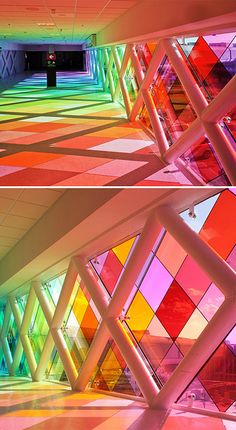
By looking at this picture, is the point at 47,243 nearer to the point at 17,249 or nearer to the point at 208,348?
the point at 17,249

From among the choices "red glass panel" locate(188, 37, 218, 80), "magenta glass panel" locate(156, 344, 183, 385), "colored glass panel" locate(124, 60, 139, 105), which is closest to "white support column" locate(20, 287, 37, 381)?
"colored glass panel" locate(124, 60, 139, 105)

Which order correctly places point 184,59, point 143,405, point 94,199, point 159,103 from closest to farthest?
point 94,199
point 143,405
point 184,59
point 159,103

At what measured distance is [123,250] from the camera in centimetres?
995

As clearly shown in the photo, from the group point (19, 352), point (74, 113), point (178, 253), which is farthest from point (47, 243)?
point (19, 352)

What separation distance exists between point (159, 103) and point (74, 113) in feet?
12.6


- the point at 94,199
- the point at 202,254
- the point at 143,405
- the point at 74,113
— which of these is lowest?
the point at 143,405

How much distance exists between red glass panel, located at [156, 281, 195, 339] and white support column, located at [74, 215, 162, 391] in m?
0.65

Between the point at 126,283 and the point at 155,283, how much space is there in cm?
78

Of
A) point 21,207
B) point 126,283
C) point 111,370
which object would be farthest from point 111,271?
point 21,207

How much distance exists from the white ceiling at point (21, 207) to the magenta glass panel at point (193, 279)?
2.29 meters

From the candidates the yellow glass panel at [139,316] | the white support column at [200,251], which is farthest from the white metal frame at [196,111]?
the yellow glass panel at [139,316]

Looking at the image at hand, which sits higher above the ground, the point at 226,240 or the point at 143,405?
the point at 226,240

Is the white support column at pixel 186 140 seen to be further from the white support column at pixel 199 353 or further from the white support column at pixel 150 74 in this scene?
the white support column at pixel 199 353

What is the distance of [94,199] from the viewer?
7.45m
